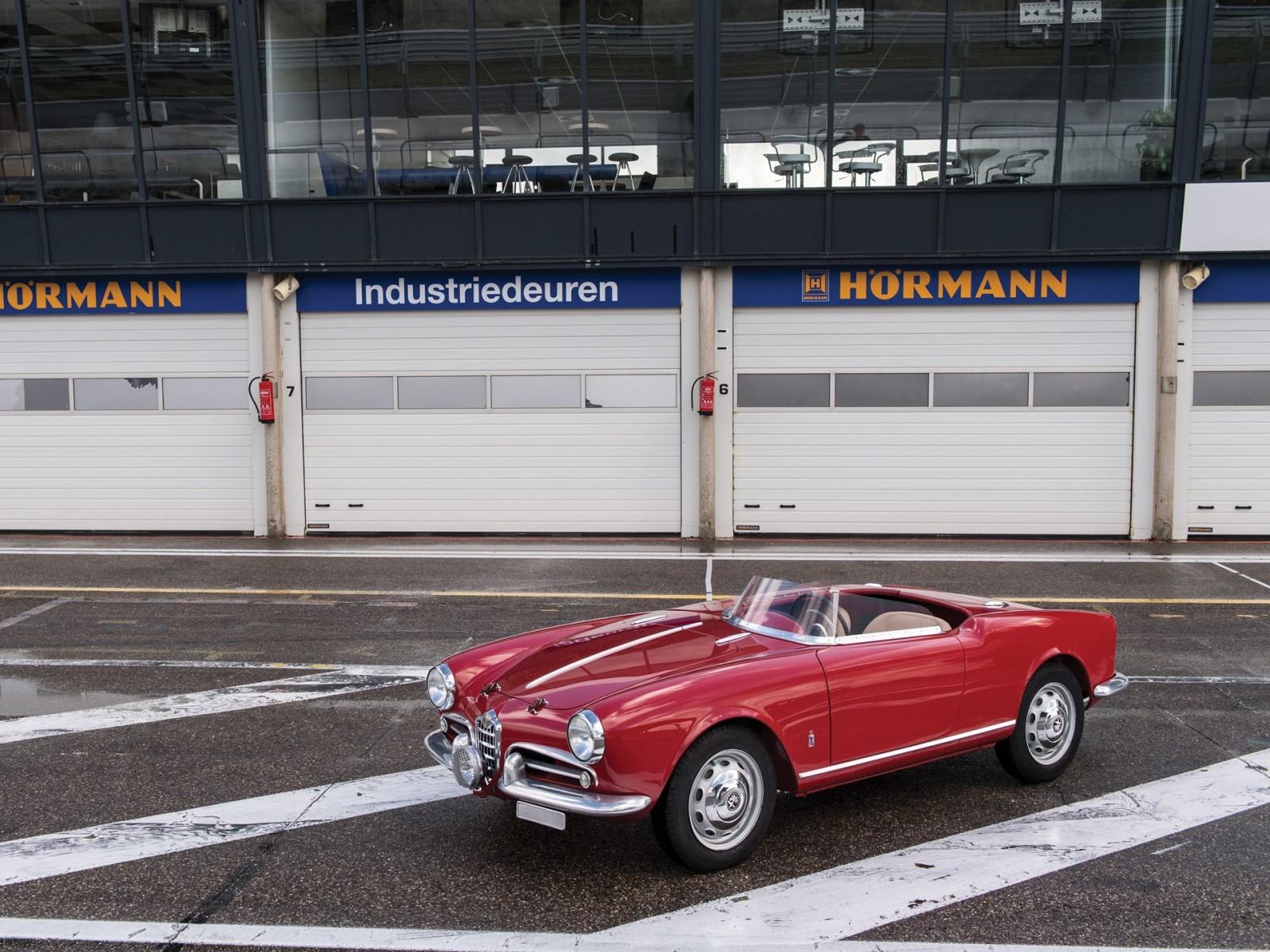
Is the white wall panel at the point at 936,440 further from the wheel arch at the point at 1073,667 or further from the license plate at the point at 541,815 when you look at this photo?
the license plate at the point at 541,815

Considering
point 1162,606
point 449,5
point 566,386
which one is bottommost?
point 1162,606

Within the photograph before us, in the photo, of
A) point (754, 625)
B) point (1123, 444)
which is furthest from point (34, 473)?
point (1123, 444)

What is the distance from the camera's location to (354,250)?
50.6 feet

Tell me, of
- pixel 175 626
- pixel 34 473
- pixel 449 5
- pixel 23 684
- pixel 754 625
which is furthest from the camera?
pixel 34 473

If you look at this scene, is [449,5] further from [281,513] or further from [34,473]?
[34,473]

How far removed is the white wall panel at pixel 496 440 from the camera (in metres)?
15.4

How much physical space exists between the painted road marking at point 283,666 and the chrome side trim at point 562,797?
3497 millimetres

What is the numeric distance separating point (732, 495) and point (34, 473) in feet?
33.7

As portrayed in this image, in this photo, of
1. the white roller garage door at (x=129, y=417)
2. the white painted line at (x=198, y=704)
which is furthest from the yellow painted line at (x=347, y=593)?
the white roller garage door at (x=129, y=417)

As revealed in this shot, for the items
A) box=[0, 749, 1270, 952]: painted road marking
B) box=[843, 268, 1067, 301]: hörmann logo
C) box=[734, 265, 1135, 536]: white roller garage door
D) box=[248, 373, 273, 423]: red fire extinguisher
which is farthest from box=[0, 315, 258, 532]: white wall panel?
box=[0, 749, 1270, 952]: painted road marking

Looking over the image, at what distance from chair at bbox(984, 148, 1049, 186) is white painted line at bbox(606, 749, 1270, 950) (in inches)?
419

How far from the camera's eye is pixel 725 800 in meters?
4.64

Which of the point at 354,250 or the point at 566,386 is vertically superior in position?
the point at 354,250

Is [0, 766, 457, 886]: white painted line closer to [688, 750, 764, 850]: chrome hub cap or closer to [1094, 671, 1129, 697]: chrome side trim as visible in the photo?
[688, 750, 764, 850]: chrome hub cap
